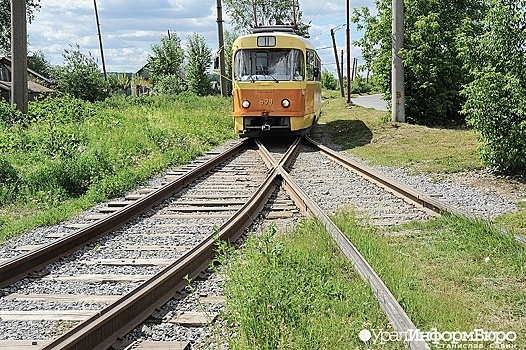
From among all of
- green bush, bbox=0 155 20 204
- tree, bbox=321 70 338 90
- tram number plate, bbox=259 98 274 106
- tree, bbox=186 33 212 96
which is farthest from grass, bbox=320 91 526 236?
tree, bbox=321 70 338 90

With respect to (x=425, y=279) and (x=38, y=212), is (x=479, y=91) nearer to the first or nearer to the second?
(x=425, y=279)

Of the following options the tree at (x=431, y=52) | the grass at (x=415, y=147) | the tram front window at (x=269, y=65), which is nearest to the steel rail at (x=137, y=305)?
the grass at (x=415, y=147)

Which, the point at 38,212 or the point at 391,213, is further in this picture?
the point at 38,212

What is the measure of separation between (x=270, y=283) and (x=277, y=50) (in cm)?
1226

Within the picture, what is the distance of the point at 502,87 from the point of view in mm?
9727

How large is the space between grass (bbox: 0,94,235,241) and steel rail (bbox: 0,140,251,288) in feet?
3.17

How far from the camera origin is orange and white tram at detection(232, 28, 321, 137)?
15961 millimetres

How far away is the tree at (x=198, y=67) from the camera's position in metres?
44.2

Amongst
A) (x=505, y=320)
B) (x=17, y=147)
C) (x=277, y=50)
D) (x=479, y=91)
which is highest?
(x=277, y=50)

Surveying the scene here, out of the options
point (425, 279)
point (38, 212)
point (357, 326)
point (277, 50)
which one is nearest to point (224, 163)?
point (277, 50)

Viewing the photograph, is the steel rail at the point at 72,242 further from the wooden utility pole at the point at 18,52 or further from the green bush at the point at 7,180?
the wooden utility pole at the point at 18,52

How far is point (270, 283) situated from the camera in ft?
15.2

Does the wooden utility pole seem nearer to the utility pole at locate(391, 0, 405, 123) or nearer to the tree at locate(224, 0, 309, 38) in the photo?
the utility pole at locate(391, 0, 405, 123)

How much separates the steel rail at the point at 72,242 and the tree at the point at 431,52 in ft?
38.4
